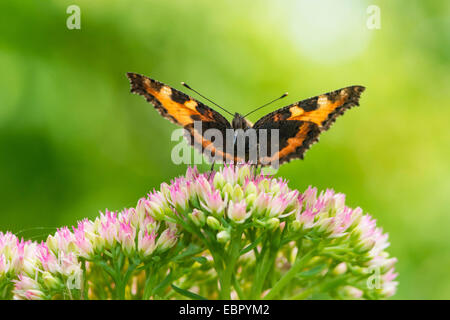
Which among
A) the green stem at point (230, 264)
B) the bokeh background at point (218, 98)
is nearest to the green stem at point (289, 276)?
the green stem at point (230, 264)

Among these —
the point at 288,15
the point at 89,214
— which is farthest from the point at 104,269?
the point at 288,15

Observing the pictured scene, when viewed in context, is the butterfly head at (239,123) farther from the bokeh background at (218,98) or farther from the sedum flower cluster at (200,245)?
the bokeh background at (218,98)

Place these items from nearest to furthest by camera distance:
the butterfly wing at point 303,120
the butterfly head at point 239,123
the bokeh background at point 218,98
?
the butterfly wing at point 303,120
the butterfly head at point 239,123
the bokeh background at point 218,98

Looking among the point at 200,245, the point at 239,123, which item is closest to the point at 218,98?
the point at 239,123

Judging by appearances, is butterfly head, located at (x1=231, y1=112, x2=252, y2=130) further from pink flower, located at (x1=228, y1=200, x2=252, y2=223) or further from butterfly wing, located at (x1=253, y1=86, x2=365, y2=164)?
pink flower, located at (x1=228, y1=200, x2=252, y2=223)

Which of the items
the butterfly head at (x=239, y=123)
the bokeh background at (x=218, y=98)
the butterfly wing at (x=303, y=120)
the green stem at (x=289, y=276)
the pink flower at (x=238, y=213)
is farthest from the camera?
the bokeh background at (x=218, y=98)

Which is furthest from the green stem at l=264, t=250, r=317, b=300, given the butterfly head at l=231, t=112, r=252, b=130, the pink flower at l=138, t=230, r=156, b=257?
the butterfly head at l=231, t=112, r=252, b=130
